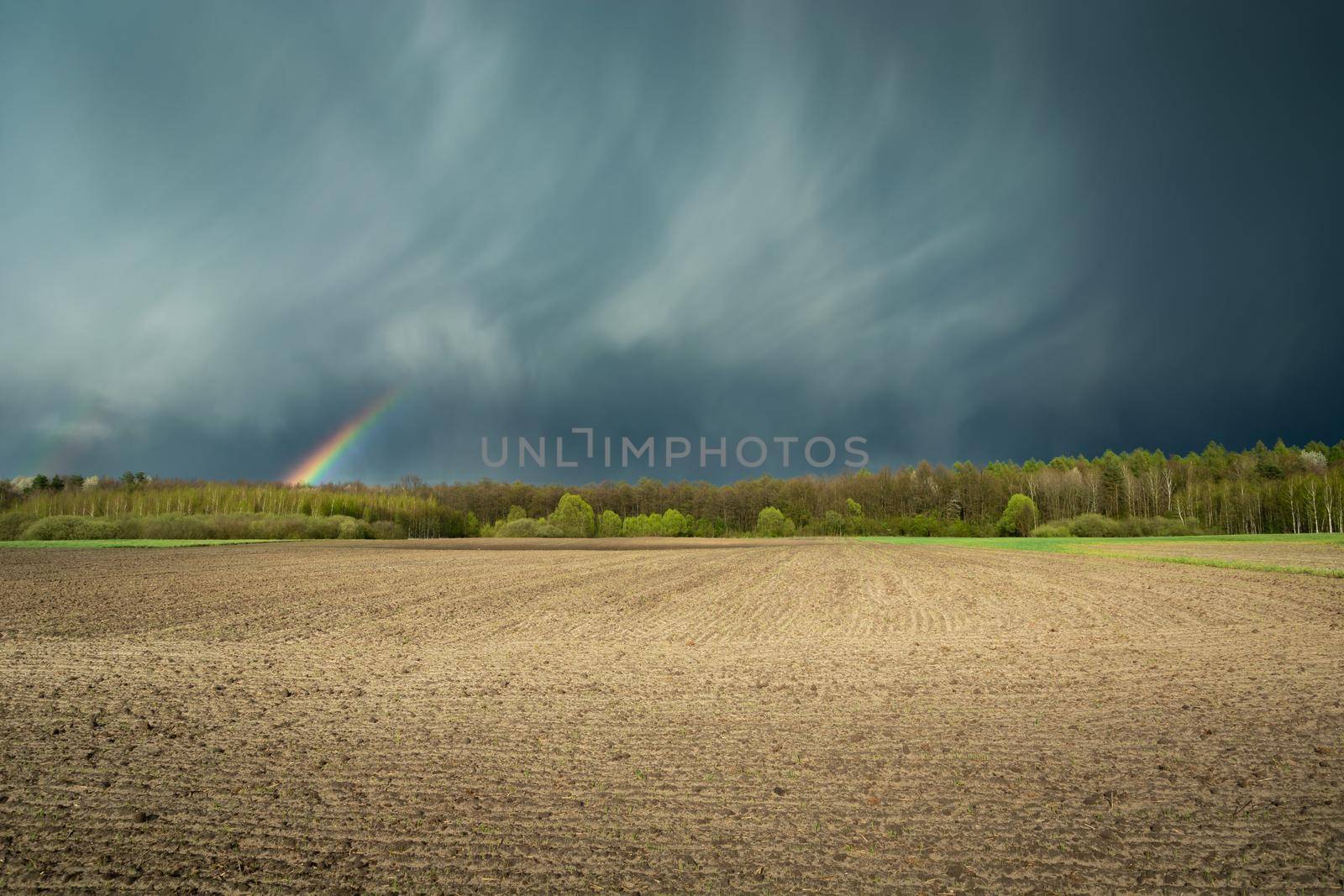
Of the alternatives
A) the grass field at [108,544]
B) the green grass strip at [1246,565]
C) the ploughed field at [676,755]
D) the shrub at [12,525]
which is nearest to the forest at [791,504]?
the shrub at [12,525]

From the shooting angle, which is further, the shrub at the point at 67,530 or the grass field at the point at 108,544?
the shrub at the point at 67,530

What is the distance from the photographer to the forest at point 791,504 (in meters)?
92.8

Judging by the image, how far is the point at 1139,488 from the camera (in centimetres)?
11662

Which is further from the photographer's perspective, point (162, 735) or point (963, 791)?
point (162, 735)

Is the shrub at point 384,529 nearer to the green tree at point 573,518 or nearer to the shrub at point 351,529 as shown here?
the shrub at point 351,529

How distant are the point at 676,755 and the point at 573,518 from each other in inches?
4340

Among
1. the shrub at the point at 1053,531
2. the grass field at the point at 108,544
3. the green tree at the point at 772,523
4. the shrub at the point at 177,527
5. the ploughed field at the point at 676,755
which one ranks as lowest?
the shrub at the point at 1053,531

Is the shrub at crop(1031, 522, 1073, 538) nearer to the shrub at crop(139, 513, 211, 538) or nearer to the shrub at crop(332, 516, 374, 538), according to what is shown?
the shrub at crop(332, 516, 374, 538)

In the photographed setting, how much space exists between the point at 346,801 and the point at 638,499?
469ft

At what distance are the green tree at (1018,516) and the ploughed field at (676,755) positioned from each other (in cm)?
10279

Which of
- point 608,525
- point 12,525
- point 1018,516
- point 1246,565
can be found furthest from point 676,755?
point 608,525

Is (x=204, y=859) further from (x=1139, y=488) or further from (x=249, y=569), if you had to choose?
(x=1139, y=488)

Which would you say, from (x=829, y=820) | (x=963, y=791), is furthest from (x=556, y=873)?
(x=963, y=791)

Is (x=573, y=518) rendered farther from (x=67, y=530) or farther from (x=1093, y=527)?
(x=1093, y=527)
